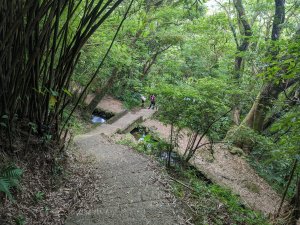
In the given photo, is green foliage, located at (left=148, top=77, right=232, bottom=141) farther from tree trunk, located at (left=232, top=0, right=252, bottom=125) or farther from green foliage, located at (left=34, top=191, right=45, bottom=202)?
tree trunk, located at (left=232, top=0, right=252, bottom=125)

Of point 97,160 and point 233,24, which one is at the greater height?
point 233,24

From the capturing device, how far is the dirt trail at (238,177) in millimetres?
6469

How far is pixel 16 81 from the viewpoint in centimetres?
230

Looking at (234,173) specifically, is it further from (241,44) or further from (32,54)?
(32,54)

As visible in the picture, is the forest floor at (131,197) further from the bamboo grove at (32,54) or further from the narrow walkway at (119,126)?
the narrow walkway at (119,126)

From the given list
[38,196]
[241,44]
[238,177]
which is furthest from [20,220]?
[241,44]

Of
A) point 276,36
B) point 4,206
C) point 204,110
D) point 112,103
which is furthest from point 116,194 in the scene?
point 112,103

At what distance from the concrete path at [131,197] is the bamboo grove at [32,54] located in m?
1.14

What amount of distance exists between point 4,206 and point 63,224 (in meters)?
0.63

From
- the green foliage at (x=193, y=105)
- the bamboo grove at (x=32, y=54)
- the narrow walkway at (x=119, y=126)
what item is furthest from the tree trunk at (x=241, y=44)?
the bamboo grove at (x=32, y=54)

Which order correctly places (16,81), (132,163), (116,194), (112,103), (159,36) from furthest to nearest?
(112,103) < (159,36) < (132,163) < (116,194) < (16,81)

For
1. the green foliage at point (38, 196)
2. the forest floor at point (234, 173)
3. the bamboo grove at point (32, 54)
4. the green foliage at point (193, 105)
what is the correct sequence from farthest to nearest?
the forest floor at point (234, 173) → the green foliage at point (193, 105) → the green foliage at point (38, 196) → the bamboo grove at point (32, 54)

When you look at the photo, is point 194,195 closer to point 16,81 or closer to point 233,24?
point 16,81

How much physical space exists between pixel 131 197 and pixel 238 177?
208 inches
